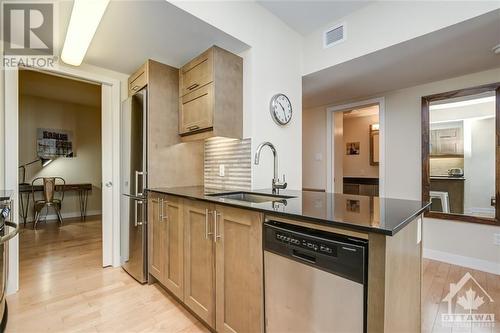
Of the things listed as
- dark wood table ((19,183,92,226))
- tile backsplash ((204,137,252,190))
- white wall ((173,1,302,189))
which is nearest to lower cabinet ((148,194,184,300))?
tile backsplash ((204,137,252,190))

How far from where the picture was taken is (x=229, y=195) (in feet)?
6.71

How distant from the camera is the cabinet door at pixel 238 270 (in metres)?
1.25

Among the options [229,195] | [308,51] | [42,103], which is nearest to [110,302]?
[229,195]

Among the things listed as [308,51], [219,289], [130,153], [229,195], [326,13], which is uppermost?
[326,13]

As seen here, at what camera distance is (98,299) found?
6.63 feet

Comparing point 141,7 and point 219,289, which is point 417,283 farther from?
point 141,7

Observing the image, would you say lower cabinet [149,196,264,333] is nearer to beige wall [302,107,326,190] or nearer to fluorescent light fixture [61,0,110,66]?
fluorescent light fixture [61,0,110,66]

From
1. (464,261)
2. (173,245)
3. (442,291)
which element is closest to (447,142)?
(464,261)

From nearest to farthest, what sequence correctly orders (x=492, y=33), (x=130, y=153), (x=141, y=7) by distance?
(x=141, y=7), (x=492, y=33), (x=130, y=153)

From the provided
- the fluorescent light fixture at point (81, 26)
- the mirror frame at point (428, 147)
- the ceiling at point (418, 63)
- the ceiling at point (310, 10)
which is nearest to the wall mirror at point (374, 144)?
the ceiling at point (418, 63)

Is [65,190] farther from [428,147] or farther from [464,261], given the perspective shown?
[464,261]

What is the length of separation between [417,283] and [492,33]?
201cm

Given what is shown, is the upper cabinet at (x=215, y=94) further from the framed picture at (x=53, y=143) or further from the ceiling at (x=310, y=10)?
the framed picture at (x=53, y=143)

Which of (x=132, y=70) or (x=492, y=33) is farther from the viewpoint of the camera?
(x=132, y=70)
